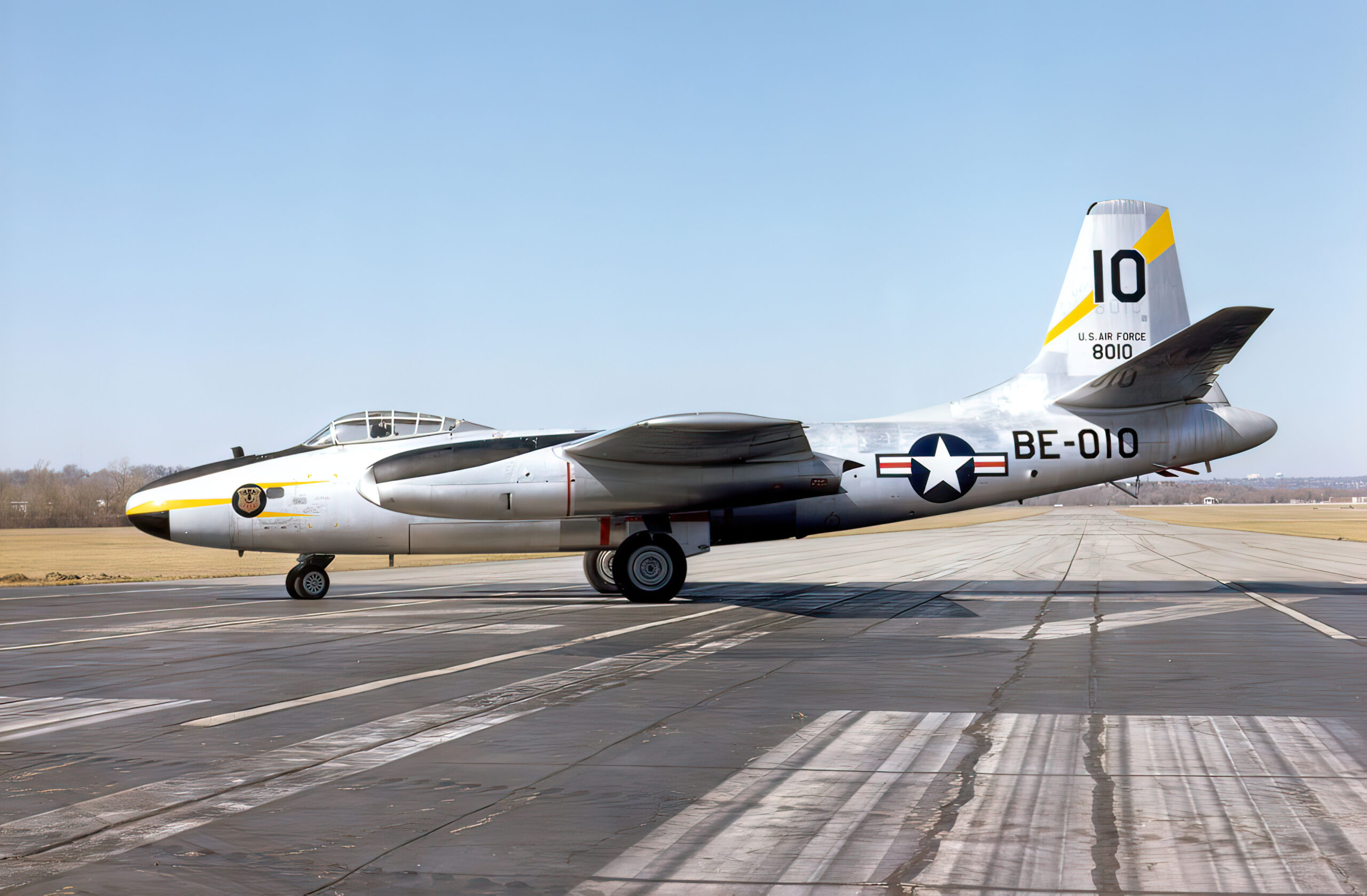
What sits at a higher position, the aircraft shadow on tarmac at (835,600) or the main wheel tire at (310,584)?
the main wheel tire at (310,584)

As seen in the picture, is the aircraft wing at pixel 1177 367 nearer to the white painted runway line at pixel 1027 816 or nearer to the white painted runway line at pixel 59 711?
the white painted runway line at pixel 1027 816

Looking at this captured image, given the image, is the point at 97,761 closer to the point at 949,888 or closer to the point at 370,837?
the point at 370,837

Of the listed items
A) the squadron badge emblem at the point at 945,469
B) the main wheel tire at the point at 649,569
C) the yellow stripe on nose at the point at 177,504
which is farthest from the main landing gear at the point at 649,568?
the yellow stripe on nose at the point at 177,504

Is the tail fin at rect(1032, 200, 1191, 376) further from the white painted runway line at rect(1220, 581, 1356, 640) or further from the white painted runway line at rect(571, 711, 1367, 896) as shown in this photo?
the white painted runway line at rect(571, 711, 1367, 896)

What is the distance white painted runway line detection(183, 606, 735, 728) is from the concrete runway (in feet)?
0.22

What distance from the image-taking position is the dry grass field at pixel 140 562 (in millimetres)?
29828

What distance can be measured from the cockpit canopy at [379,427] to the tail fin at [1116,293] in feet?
38.2

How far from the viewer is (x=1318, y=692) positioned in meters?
8.32

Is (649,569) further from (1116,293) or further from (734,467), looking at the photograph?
(1116,293)

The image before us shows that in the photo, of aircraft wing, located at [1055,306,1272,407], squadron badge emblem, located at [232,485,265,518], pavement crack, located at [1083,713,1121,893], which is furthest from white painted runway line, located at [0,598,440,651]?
aircraft wing, located at [1055,306,1272,407]

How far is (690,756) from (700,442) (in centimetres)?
1104

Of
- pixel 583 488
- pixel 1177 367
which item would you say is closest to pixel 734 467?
pixel 583 488

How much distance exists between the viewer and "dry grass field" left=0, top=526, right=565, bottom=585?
29828 millimetres

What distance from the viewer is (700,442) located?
17.1m
